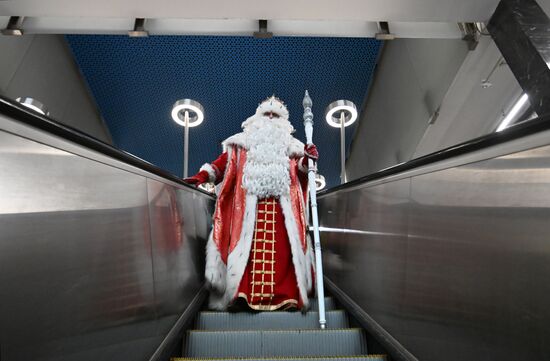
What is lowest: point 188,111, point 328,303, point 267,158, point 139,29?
point 328,303

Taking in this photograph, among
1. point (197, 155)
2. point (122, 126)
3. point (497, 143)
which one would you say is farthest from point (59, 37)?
point (497, 143)

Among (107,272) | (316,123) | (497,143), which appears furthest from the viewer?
(316,123)

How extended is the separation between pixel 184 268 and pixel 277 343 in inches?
28.9

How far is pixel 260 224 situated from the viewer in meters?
2.96

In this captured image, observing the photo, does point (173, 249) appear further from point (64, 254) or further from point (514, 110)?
point (514, 110)

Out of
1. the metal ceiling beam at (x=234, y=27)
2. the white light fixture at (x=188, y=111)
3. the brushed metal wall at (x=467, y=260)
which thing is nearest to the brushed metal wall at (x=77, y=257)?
the brushed metal wall at (x=467, y=260)

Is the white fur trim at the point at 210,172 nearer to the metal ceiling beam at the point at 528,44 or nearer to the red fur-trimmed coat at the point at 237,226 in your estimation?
the red fur-trimmed coat at the point at 237,226

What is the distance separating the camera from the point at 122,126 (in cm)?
734

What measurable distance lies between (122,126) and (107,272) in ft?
21.9

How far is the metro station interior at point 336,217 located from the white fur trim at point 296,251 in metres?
0.16

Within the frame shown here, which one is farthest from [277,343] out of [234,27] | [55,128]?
[234,27]

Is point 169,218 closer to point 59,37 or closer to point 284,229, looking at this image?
point 284,229

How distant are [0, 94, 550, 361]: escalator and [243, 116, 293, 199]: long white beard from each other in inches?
32.8

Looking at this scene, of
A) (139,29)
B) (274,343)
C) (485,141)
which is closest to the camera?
(485,141)
